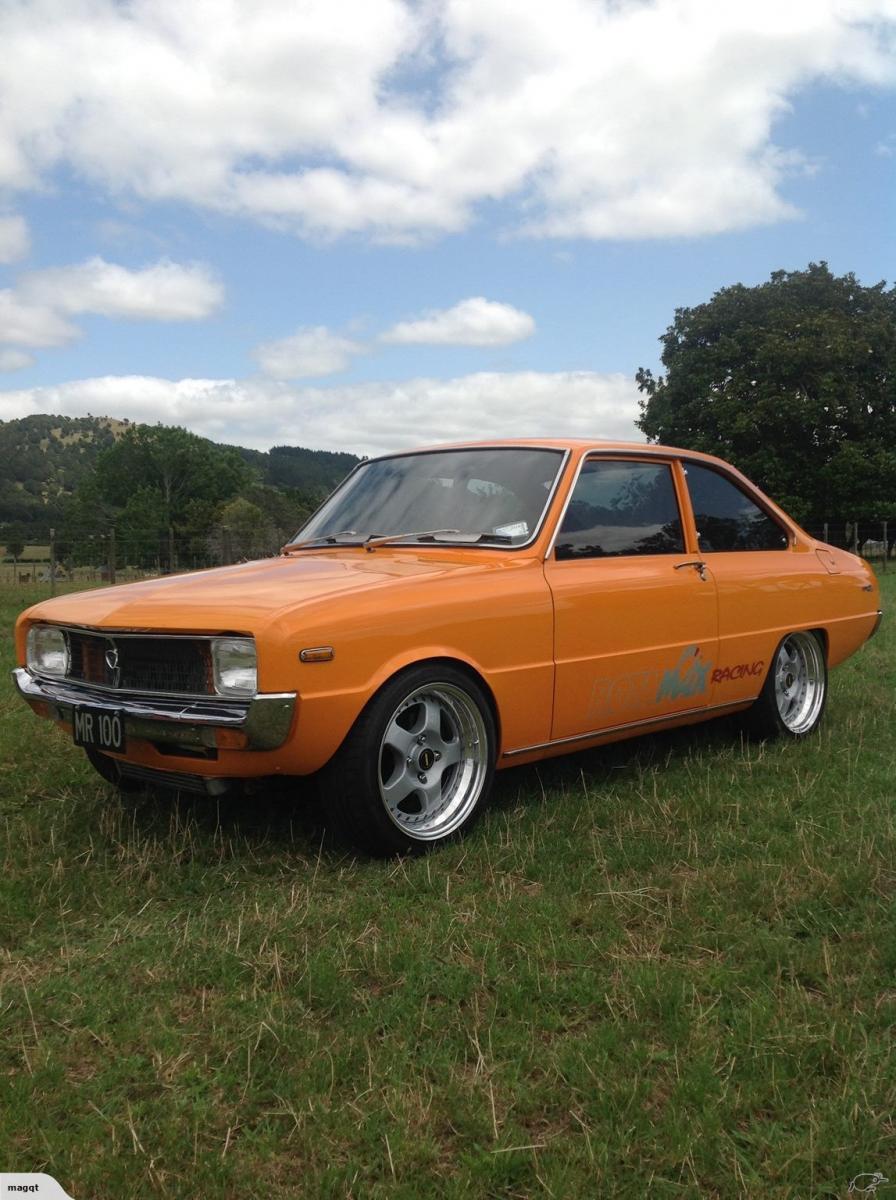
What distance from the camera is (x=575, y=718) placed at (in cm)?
429

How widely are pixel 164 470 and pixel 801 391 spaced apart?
58.5 meters

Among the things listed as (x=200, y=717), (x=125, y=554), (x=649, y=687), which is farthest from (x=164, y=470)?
(x=200, y=717)

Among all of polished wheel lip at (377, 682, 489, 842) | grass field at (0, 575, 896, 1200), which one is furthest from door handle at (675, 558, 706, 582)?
polished wheel lip at (377, 682, 489, 842)

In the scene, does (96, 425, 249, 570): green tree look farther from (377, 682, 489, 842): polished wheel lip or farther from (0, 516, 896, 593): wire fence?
(377, 682, 489, 842): polished wheel lip

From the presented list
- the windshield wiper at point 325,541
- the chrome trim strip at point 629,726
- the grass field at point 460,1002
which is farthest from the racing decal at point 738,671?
the windshield wiper at point 325,541

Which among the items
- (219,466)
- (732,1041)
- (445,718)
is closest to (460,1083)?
(732,1041)

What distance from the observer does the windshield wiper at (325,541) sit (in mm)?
4820

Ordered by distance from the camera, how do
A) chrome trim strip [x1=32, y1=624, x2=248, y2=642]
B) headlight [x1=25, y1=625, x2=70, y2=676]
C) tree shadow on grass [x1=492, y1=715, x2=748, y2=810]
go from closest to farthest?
chrome trim strip [x1=32, y1=624, x2=248, y2=642] < headlight [x1=25, y1=625, x2=70, y2=676] < tree shadow on grass [x1=492, y1=715, x2=748, y2=810]

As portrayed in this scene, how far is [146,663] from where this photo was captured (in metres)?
3.68

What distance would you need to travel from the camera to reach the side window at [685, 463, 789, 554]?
17.1 ft

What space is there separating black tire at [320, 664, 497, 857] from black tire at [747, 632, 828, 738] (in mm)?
2185

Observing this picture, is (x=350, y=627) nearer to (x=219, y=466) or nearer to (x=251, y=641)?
(x=251, y=641)

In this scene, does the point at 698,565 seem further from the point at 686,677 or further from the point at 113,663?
the point at 113,663

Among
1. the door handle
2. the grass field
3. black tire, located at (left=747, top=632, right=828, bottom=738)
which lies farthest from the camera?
black tire, located at (left=747, top=632, right=828, bottom=738)
